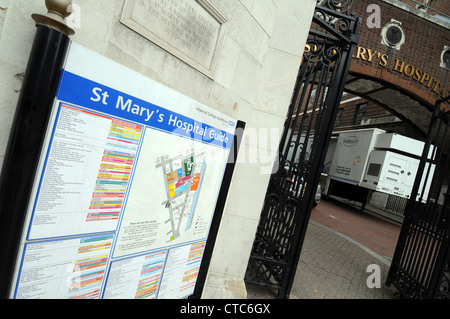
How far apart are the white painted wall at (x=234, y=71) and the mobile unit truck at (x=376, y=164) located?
36.4 ft

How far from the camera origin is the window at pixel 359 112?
19.3 meters

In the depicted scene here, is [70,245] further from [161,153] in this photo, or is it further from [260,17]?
[260,17]

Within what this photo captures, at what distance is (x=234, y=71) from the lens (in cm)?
200

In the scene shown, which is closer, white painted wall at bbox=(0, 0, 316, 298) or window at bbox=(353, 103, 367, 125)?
white painted wall at bbox=(0, 0, 316, 298)

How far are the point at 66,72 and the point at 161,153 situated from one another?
532 mm

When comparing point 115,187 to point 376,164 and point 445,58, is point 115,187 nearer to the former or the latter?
point 376,164

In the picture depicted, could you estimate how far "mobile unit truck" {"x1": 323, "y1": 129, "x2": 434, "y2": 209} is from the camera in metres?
11.7

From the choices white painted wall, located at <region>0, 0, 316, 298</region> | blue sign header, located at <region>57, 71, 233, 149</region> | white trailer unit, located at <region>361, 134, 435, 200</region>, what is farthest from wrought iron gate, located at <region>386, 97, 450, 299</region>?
white trailer unit, located at <region>361, 134, 435, 200</region>

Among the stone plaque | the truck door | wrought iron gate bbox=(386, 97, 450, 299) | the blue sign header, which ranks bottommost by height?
wrought iron gate bbox=(386, 97, 450, 299)

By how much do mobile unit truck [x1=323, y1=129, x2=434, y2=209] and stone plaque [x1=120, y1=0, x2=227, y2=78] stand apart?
39.9ft

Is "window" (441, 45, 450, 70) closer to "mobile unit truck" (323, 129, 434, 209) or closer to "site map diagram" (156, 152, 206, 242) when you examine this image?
"mobile unit truck" (323, 129, 434, 209)

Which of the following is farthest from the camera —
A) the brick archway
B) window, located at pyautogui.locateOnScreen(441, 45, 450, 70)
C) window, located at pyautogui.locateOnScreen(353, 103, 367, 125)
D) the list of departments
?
window, located at pyautogui.locateOnScreen(353, 103, 367, 125)

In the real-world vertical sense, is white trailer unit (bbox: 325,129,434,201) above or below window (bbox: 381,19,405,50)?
below
